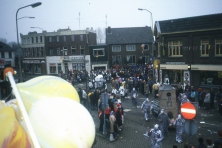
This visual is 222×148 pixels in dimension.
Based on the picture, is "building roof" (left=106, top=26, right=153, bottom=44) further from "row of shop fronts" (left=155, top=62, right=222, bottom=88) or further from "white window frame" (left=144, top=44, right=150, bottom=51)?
"row of shop fronts" (left=155, top=62, right=222, bottom=88)

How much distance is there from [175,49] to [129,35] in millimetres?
21390

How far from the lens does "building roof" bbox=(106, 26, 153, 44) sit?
152ft

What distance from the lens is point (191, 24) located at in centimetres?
2489

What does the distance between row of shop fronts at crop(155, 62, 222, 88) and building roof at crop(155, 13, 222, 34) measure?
4.25 metres

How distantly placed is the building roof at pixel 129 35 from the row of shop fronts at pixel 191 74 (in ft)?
60.6

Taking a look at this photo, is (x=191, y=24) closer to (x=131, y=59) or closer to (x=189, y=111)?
(x=189, y=111)

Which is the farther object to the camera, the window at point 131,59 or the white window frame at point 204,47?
the window at point 131,59

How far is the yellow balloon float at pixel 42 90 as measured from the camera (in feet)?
11.5

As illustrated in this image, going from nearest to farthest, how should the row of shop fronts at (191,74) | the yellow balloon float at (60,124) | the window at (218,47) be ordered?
1. the yellow balloon float at (60,124)
2. the window at (218,47)
3. the row of shop fronts at (191,74)

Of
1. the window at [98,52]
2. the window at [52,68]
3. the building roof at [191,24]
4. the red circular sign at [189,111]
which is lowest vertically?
the red circular sign at [189,111]

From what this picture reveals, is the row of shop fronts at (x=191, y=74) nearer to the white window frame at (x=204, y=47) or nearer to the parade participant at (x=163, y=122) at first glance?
the white window frame at (x=204, y=47)

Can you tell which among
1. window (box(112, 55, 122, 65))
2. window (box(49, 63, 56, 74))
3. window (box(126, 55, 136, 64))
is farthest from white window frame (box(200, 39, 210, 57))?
window (box(49, 63, 56, 74))

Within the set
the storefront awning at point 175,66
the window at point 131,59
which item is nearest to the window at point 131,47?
the window at point 131,59

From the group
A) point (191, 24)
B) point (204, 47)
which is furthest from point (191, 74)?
point (191, 24)
